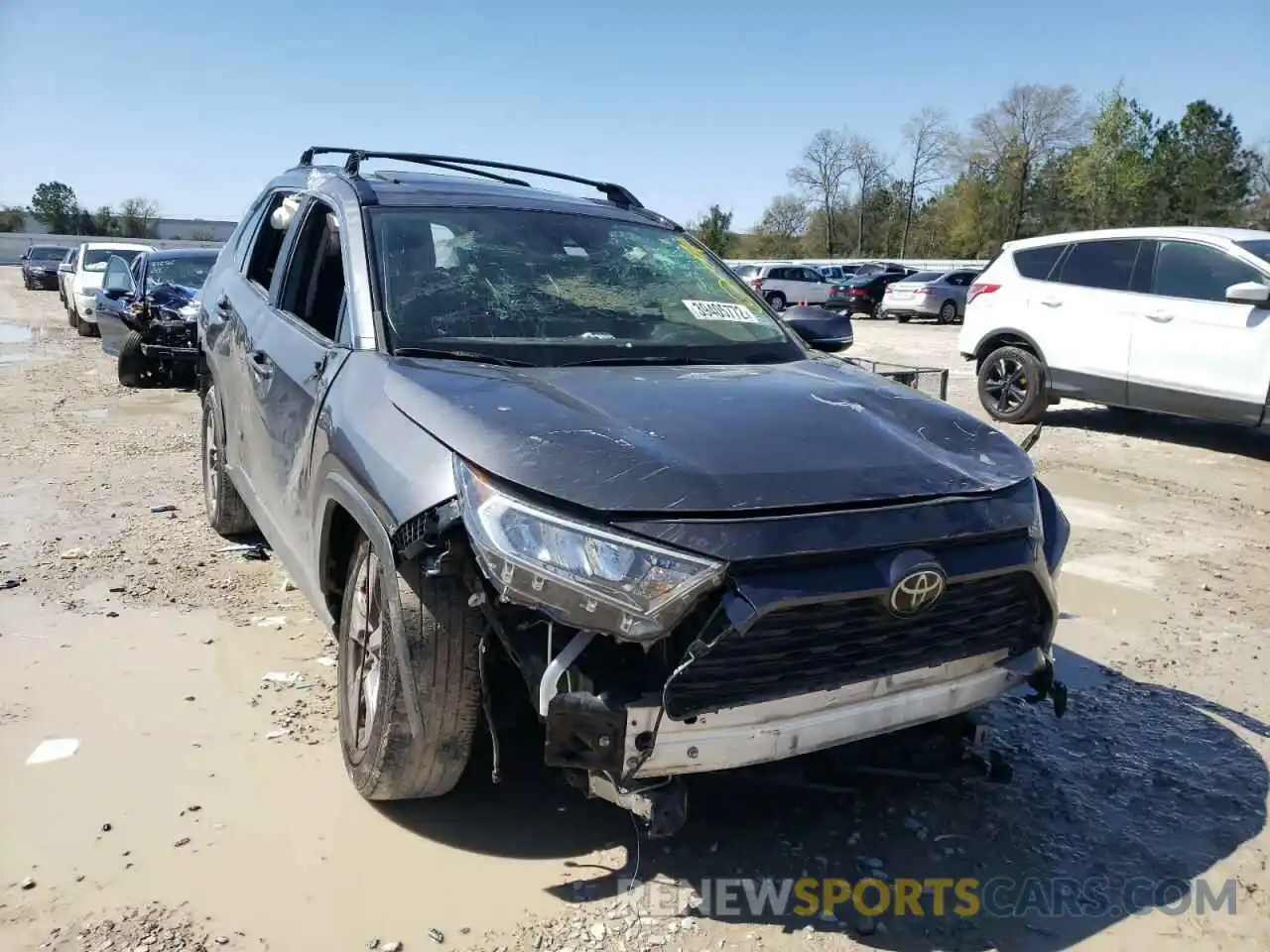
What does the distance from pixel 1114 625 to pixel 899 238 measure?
7550 centimetres

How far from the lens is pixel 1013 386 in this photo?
387 inches

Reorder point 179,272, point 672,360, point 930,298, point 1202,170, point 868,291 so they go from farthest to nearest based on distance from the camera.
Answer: point 1202,170
point 868,291
point 930,298
point 179,272
point 672,360

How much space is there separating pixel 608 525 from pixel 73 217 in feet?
265

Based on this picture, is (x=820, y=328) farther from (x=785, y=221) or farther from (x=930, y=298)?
(x=785, y=221)

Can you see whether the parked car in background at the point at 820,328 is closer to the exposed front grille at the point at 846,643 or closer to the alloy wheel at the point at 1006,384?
the exposed front grille at the point at 846,643

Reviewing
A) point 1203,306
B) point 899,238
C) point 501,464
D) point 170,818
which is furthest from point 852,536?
point 899,238

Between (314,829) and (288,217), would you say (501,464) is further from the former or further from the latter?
(288,217)

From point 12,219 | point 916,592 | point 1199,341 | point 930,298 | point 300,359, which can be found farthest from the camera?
point 12,219

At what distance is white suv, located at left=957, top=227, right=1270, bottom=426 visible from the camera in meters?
8.16

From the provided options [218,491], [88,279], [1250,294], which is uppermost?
[1250,294]

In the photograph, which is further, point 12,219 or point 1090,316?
point 12,219

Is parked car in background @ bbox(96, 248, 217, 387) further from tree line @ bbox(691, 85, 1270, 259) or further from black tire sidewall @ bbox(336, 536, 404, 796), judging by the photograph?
tree line @ bbox(691, 85, 1270, 259)

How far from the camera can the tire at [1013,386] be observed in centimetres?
956

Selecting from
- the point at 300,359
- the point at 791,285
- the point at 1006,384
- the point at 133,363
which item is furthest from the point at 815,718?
the point at 791,285
